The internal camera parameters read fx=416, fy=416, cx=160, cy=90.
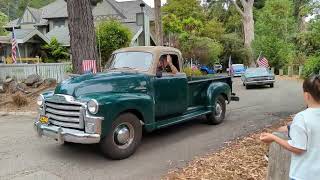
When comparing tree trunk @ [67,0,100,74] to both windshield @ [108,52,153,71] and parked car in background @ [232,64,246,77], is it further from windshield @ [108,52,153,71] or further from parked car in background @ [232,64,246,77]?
parked car in background @ [232,64,246,77]

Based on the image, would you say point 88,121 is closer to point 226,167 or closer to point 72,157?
point 72,157

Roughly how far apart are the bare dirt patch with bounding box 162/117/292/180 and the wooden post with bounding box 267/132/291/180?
1.57 meters

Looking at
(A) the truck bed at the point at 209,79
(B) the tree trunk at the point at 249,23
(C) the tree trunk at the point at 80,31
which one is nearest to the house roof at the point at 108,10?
(B) the tree trunk at the point at 249,23

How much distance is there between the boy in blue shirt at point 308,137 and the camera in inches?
129

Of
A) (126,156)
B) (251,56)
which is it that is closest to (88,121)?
(126,156)

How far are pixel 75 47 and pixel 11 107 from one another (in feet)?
10.3

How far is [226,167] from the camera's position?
6.48 meters

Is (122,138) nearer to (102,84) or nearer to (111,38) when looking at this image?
(102,84)

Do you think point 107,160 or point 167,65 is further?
point 167,65

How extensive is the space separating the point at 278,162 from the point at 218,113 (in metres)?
6.42

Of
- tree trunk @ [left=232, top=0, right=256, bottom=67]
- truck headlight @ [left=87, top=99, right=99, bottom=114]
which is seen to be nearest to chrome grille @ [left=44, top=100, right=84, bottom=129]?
truck headlight @ [left=87, top=99, right=99, bottom=114]

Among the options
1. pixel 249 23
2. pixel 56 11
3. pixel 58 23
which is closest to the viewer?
pixel 58 23

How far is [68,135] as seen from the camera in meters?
7.08

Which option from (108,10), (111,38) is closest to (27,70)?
(111,38)
